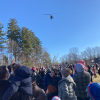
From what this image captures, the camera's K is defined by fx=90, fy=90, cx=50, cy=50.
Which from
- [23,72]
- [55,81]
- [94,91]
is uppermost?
[23,72]

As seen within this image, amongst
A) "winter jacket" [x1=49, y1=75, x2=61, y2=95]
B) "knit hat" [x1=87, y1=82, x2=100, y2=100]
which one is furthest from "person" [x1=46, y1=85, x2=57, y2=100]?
"knit hat" [x1=87, y1=82, x2=100, y2=100]

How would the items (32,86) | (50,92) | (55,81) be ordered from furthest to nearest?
(55,81) → (50,92) → (32,86)

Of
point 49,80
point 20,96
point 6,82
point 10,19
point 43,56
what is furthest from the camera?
point 43,56

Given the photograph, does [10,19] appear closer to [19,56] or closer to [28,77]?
[19,56]

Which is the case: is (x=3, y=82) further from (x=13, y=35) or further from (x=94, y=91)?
(x=13, y=35)

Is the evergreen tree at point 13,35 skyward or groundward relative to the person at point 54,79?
skyward

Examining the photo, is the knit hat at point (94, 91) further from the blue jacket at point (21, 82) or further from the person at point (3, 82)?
the person at point (3, 82)

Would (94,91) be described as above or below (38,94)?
above

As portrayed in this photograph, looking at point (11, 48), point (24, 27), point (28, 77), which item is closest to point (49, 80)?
point (28, 77)

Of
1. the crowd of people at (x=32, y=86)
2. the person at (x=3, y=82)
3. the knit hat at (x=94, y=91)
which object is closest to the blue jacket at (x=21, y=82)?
the crowd of people at (x=32, y=86)

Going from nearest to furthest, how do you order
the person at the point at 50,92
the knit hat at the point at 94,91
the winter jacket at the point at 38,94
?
the knit hat at the point at 94,91 < the winter jacket at the point at 38,94 < the person at the point at 50,92

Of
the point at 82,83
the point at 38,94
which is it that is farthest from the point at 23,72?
the point at 82,83
